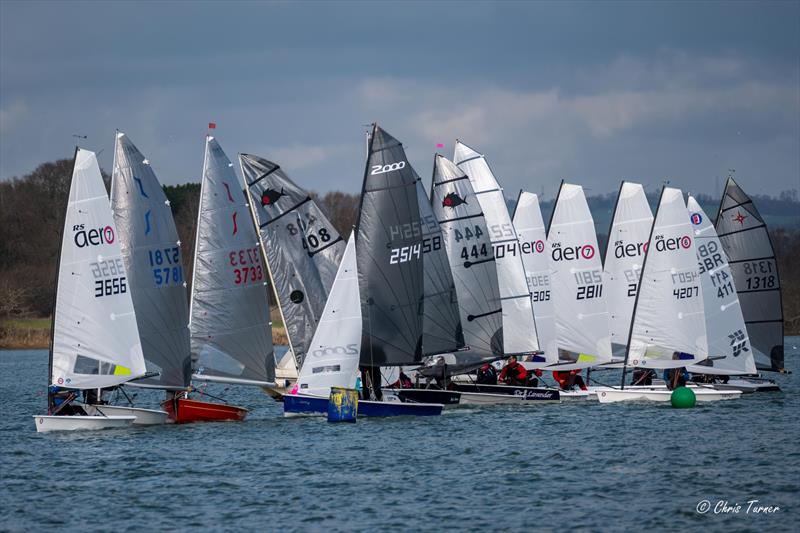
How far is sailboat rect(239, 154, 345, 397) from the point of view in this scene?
118 feet

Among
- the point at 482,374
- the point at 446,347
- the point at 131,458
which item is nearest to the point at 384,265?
the point at 446,347

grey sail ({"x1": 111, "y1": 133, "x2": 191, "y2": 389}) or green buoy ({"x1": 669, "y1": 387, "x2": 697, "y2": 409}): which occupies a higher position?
grey sail ({"x1": 111, "y1": 133, "x2": 191, "y2": 389})

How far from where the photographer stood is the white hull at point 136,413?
29516 millimetres

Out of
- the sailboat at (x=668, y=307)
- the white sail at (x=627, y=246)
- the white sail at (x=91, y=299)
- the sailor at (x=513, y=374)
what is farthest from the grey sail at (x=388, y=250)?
the white sail at (x=627, y=246)

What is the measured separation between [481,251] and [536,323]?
4.36m

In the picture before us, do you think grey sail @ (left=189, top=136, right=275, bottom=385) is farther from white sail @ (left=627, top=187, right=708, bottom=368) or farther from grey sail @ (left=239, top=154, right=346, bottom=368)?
white sail @ (left=627, top=187, right=708, bottom=368)

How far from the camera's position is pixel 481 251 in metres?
37.9

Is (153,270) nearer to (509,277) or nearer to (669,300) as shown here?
(509,277)

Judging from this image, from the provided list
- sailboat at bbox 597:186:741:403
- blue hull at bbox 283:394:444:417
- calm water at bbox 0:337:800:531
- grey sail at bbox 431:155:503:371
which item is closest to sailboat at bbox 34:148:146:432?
calm water at bbox 0:337:800:531

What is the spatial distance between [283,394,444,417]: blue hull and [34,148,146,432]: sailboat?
3753mm

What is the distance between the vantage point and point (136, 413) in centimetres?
3031

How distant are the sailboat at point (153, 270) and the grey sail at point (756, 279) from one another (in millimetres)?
20275

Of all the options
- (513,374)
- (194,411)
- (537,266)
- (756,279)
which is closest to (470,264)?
(513,374)

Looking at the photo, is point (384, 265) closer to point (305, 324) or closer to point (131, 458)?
point (305, 324)
